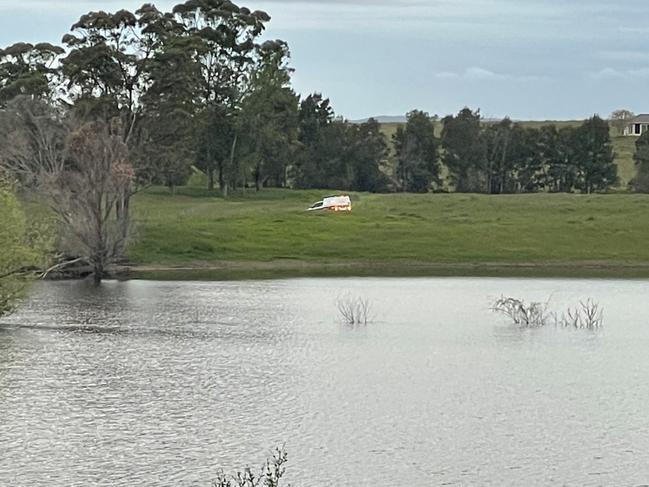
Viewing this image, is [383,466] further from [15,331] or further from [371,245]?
[371,245]

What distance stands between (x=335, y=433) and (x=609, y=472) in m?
5.33

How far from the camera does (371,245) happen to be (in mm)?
72812

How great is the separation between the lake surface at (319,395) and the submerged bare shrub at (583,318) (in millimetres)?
493

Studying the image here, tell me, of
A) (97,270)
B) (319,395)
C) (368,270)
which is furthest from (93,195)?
(319,395)

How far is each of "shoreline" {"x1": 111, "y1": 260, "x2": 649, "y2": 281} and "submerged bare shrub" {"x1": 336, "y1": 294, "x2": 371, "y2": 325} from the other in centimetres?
1359

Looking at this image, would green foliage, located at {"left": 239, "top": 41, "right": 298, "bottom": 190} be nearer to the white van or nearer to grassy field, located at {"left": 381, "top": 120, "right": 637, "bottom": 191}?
the white van

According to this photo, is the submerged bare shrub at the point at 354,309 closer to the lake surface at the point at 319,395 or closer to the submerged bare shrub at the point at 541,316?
the lake surface at the point at 319,395

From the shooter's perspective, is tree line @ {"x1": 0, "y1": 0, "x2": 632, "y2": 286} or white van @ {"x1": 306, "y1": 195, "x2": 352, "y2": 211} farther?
white van @ {"x1": 306, "y1": 195, "x2": 352, "y2": 211}

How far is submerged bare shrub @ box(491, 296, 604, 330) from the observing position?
42344mm

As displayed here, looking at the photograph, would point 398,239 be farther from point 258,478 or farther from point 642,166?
point 258,478

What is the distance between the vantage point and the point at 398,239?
74.5 meters

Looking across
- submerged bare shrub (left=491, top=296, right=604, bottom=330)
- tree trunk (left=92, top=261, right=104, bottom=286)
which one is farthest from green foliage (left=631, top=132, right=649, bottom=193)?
submerged bare shrub (left=491, top=296, right=604, bottom=330)

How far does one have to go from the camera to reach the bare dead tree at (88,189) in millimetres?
60969

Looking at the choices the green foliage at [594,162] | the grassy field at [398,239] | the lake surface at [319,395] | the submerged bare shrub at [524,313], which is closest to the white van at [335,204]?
the grassy field at [398,239]
